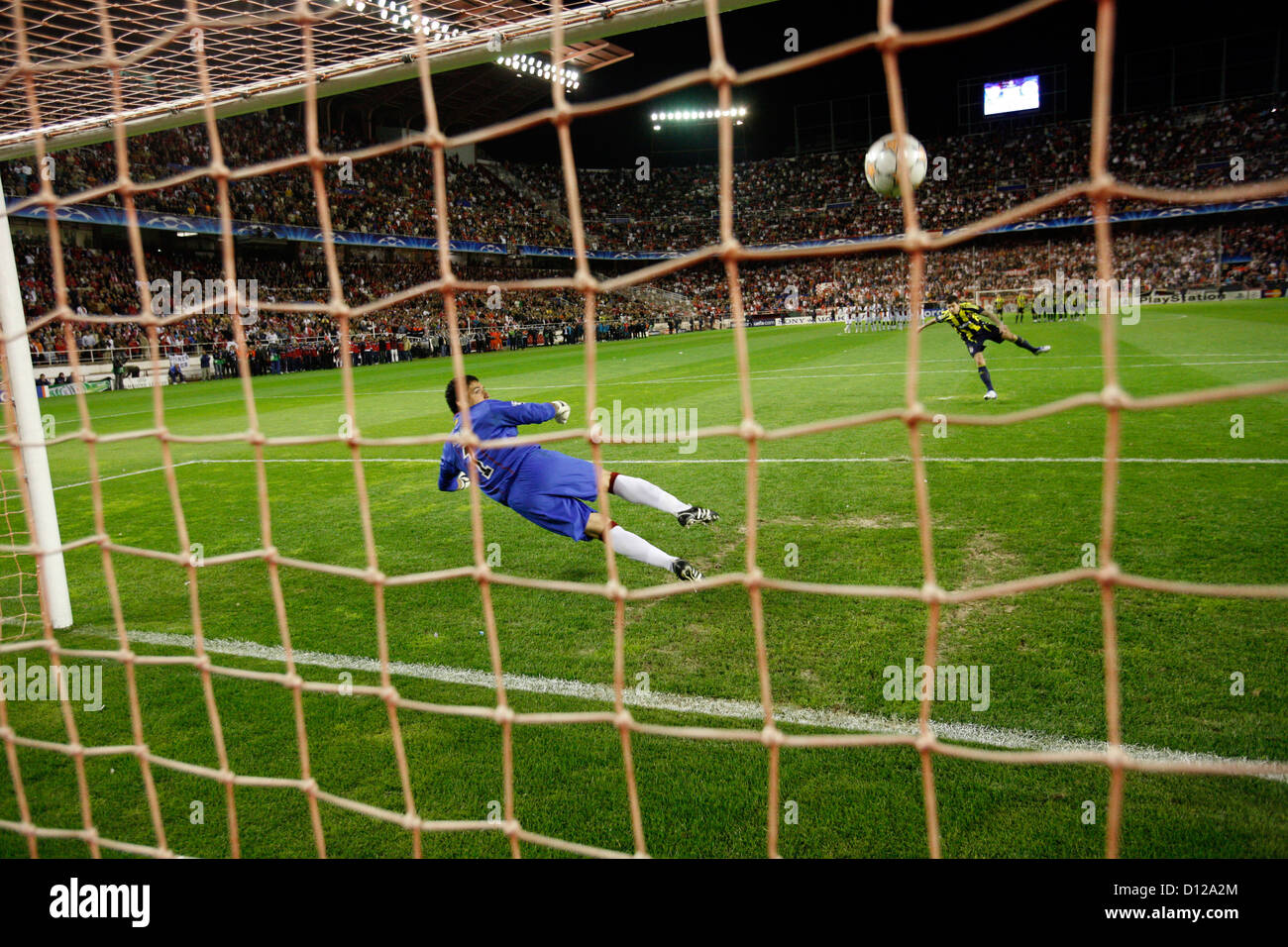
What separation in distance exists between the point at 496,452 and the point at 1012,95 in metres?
51.1

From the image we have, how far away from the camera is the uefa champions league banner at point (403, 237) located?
81.9 ft

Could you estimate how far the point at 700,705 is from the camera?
341 cm

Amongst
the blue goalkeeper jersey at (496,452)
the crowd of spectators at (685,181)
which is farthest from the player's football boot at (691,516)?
the crowd of spectators at (685,181)

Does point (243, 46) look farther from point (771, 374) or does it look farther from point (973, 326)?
point (771, 374)

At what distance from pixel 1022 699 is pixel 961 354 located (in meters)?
16.0

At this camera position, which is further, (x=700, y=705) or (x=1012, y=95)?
(x=1012, y=95)

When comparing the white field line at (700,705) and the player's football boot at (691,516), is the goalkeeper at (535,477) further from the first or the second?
the white field line at (700,705)

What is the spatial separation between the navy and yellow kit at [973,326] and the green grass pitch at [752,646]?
7.10 ft

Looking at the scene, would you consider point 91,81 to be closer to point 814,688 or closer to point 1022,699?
point 814,688

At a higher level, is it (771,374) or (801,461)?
(771,374)

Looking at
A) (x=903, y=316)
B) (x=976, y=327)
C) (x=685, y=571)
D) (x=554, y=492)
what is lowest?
(x=685, y=571)

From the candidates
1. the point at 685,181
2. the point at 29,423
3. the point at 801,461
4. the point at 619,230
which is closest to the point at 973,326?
the point at 801,461

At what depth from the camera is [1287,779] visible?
267 cm

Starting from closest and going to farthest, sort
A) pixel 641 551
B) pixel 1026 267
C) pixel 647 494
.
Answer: pixel 641 551, pixel 647 494, pixel 1026 267
